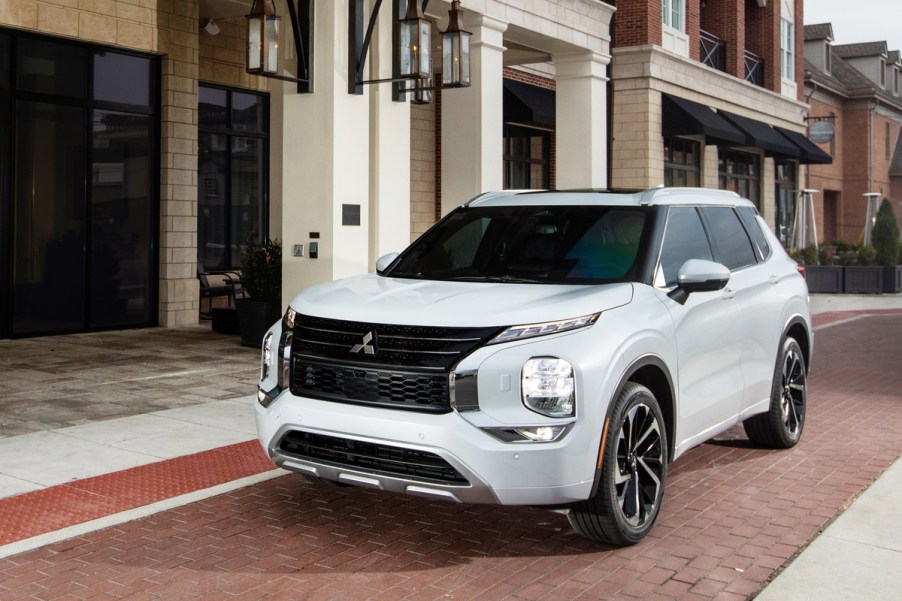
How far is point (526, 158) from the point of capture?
2414 centimetres

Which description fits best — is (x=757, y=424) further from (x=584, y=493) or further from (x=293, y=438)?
(x=293, y=438)

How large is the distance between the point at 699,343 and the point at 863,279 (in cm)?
2256

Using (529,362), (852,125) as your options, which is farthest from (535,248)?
(852,125)

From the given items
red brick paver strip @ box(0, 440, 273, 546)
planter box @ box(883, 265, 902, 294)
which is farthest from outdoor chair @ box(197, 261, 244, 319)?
planter box @ box(883, 265, 902, 294)

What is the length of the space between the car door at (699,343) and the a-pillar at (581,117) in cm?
1229

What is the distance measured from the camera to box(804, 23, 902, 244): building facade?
4481 centimetres

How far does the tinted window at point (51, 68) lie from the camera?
1346 centimetres

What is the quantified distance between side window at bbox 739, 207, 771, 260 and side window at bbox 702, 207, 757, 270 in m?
0.12

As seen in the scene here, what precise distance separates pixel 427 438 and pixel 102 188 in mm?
11122

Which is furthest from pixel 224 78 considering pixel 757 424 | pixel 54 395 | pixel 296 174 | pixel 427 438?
pixel 427 438

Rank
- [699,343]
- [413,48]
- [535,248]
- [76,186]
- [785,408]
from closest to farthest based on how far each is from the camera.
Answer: [699,343] < [535,248] < [785,408] < [413,48] < [76,186]

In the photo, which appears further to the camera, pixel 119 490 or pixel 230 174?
pixel 230 174

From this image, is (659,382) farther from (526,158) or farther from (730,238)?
(526,158)

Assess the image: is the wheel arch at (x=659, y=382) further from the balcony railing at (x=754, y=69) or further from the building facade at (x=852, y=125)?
the building facade at (x=852, y=125)
